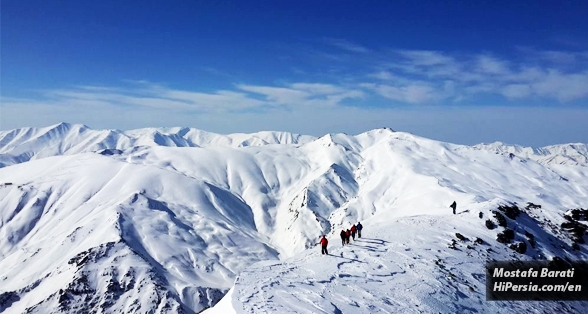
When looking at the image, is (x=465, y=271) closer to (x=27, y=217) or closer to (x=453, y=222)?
(x=453, y=222)

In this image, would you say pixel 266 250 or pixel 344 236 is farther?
pixel 266 250

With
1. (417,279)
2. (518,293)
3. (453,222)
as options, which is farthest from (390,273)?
(453,222)

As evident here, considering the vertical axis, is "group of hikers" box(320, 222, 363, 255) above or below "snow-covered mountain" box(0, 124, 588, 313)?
above

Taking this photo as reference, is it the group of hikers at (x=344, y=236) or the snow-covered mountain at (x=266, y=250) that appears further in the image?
the group of hikers at (x=344, y=236)

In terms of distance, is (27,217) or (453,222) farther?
(27,217)

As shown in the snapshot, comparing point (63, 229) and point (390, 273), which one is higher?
point (390, 273)

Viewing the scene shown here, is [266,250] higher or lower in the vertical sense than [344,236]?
lower

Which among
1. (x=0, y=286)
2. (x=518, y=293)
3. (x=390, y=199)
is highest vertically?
(x=518, y=293)

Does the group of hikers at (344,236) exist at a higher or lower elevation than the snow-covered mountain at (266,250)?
higher

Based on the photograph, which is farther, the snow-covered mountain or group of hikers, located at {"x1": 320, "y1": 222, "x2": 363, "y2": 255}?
group of hikers, located at {"x1": 320, "y1": 222, "x2": 363, "y2": 255}

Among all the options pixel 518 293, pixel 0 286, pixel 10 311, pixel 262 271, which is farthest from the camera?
pixel 0 286

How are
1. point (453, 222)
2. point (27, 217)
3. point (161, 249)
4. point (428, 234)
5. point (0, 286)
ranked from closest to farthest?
point (428, 234) < point (453, 222) < point (0, 286) < point (161, 249) < point (27, 217)
